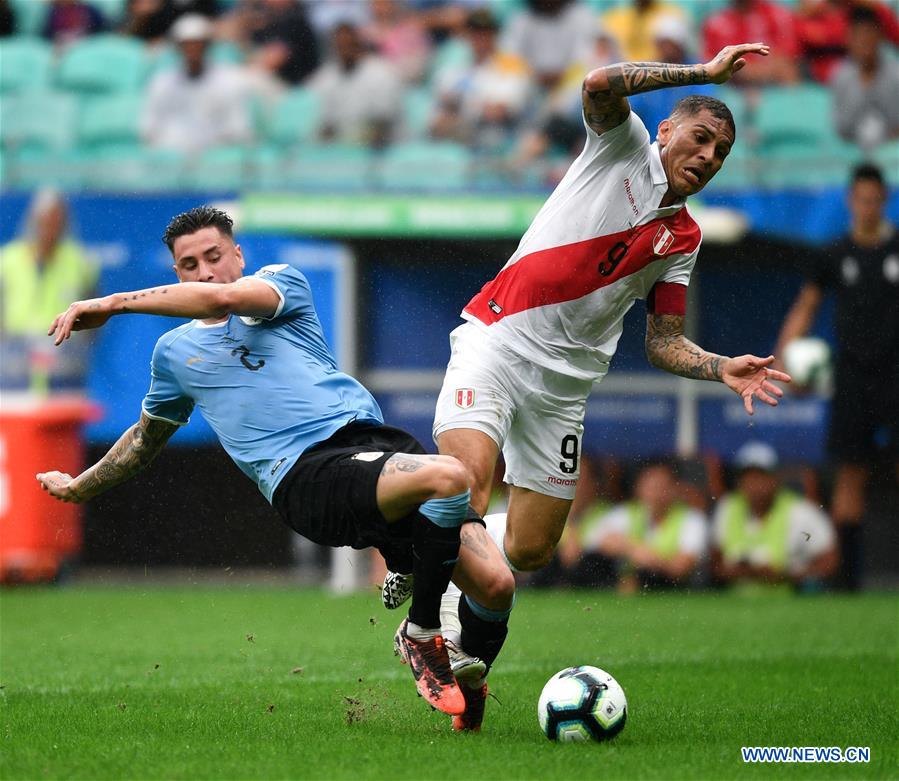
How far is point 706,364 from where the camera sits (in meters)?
5.92

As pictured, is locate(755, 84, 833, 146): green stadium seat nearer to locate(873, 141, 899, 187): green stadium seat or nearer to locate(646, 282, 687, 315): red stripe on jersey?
locate(873, 141, 899, 187): green stadium seat

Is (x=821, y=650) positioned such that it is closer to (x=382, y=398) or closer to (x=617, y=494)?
(x=617, y=494)

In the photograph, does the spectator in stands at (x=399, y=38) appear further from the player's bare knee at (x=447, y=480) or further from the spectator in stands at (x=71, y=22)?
the player's bare knee at (x=447, y=480)

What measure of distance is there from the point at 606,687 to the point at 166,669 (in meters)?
2.70

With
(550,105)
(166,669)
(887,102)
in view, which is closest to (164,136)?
(550,105)

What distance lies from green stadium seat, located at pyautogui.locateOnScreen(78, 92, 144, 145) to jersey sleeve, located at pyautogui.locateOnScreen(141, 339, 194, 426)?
1025 cm

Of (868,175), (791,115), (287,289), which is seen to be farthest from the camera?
(791,115)

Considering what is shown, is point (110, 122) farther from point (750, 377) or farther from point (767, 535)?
point (750, 377)

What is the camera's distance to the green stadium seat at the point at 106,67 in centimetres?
1602

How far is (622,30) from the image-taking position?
14.9m

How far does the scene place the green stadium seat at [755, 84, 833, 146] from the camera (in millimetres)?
14258

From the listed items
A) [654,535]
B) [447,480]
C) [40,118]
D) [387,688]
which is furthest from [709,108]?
[40,118]

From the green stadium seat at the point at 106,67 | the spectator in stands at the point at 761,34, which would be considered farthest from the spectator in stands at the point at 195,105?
the spectator in stands at the point at 761,34

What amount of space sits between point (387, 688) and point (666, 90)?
806cm
